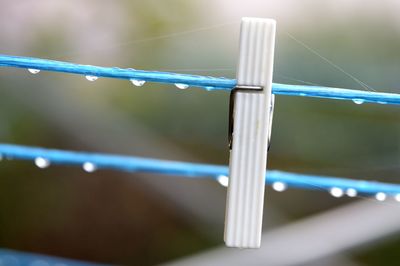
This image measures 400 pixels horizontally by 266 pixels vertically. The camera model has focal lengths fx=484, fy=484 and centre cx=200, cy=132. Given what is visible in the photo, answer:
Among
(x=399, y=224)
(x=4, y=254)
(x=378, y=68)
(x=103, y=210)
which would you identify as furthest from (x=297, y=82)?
(x=4, y=254)

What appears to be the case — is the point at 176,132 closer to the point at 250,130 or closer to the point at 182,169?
the point at 182,169

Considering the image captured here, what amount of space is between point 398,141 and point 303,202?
196 mm

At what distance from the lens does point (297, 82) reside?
2.45ft

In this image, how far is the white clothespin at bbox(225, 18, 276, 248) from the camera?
402 mm

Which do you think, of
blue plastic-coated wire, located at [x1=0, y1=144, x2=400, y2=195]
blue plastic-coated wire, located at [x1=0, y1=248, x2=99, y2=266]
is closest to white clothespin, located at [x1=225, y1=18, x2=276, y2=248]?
blue plastic-coated wire, located at [x1=0, y1=144, x2=400, y2=195]

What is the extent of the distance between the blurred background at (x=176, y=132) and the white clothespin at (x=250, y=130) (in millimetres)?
403

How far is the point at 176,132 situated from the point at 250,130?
0.53m

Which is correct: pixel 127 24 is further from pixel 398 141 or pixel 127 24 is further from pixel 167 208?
pixel 398 141

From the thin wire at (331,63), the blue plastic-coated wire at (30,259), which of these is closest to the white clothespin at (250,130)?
the thin wire at (331,63)

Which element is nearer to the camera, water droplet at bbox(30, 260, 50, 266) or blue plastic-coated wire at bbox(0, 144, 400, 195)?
blue plastic-coated wire at bbox(0, 144, 400, 195)

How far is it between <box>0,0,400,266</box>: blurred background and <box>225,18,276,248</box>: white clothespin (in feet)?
1.32

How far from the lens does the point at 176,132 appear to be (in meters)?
0.93

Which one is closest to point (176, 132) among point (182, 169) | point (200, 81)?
point (182, 169)

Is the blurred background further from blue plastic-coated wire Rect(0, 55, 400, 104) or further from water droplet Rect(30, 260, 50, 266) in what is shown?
blue plastic-coated wire Rect(0, 55, 400, 104)
